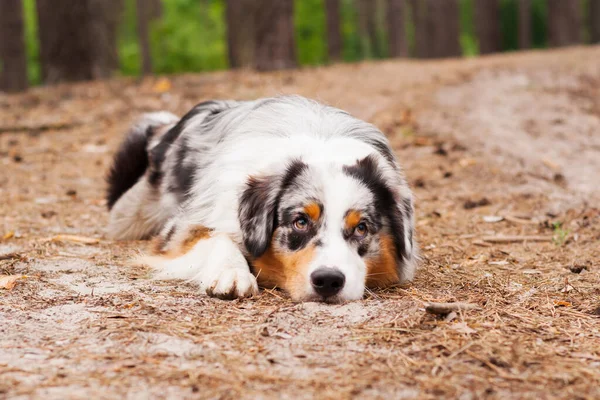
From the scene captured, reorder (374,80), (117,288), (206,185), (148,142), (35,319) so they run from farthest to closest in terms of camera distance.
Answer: (374,80) → (148,142) → (206,185) → (117,288) → (35,319)

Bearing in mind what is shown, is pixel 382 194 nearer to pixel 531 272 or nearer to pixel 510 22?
pixel 531 272

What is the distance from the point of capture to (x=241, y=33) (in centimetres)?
1295

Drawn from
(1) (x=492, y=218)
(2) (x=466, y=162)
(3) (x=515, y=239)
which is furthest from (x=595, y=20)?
(3) (x=515, y=239)

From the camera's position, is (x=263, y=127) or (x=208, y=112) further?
(x=208, y=112)

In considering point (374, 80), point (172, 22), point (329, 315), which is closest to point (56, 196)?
point (329, 315)

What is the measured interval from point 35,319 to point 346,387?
163cm

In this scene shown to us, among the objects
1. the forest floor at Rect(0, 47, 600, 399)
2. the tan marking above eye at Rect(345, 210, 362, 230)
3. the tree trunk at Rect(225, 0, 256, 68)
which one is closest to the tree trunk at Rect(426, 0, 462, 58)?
the tree trunk at Rect(225, 0, 256, 68)

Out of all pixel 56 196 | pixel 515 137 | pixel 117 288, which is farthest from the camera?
pixel 515 137

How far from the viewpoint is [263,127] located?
5.11m

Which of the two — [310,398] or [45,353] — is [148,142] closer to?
[45,353]

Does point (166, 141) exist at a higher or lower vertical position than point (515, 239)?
higher

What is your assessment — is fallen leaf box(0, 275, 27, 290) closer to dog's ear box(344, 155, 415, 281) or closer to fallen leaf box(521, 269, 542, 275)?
dog's ear box(344, 155, 415, 281)

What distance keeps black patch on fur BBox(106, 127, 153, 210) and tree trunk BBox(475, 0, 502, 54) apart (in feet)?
61.3

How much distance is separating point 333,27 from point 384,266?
2501 cm
